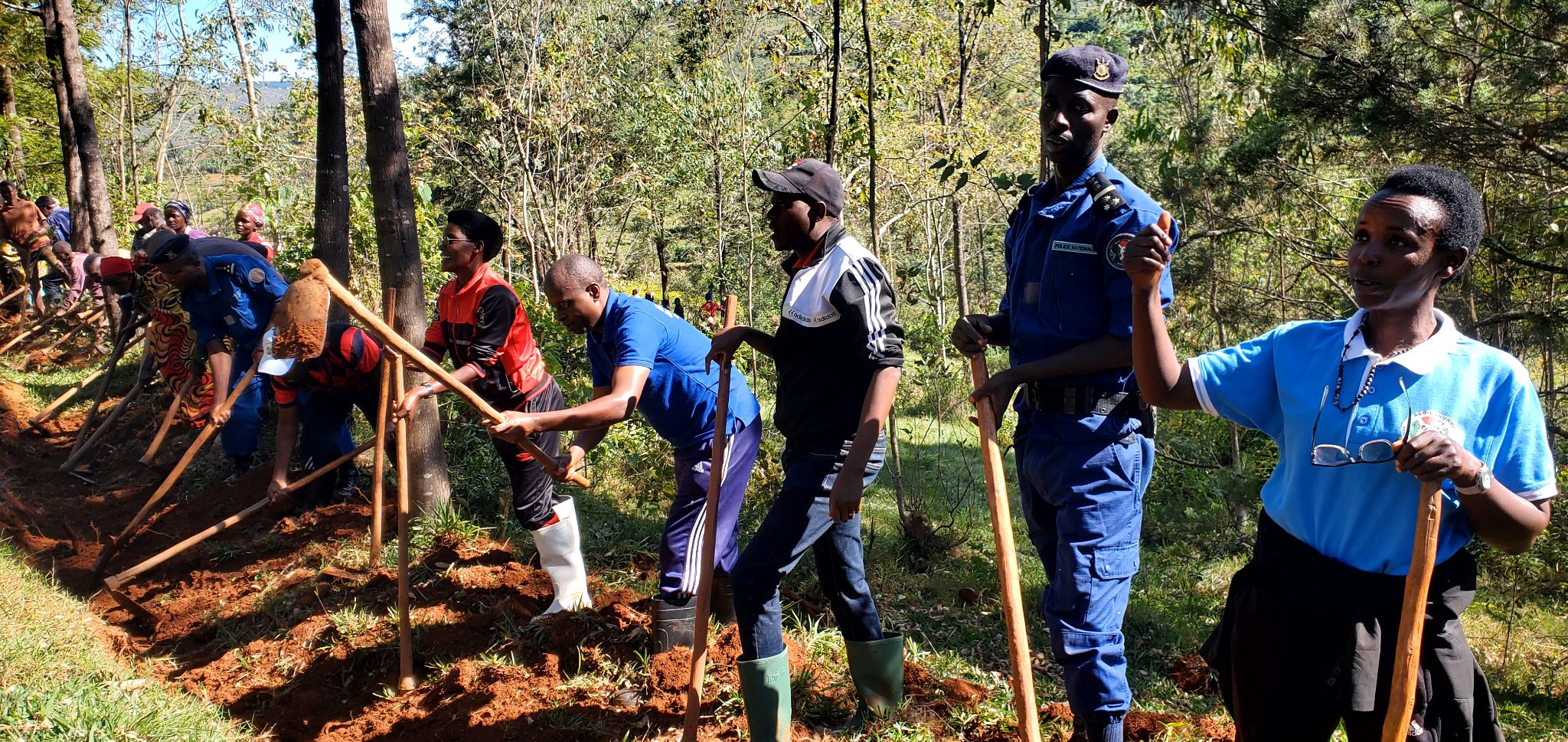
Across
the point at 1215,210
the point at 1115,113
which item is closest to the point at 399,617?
the point at 1115,113

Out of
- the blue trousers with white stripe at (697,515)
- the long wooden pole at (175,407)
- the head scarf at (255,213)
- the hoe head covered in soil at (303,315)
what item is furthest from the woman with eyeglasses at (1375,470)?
the head scarf at (255,213)

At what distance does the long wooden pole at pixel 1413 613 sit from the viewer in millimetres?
2010

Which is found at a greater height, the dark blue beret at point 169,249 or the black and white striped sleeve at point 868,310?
the dark blue beret at point 169,249

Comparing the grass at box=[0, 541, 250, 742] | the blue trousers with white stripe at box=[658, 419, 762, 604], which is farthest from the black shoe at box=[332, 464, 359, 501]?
the blue trousers with white stripe at box=[658, 419, 762, 604]

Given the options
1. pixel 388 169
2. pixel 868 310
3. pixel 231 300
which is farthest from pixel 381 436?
pixel 868 310

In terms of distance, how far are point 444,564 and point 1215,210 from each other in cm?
646

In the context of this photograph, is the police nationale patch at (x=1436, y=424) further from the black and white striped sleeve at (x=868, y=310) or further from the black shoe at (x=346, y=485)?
the black shoe at (x=346, y=485)

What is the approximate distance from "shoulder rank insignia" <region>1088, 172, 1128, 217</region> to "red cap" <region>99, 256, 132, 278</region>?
27.1 feet

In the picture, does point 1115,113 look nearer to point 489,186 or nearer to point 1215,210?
point 1215,210

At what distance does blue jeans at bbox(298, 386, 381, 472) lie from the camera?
645 centimetres

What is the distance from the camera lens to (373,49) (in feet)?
19.0

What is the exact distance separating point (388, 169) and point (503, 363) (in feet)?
5.31

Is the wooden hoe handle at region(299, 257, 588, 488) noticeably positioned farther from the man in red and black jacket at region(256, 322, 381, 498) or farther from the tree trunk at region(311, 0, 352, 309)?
the tree trunk at region(311, 0, 352, 309)

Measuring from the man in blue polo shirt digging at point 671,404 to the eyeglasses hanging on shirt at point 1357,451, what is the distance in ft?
7.41
